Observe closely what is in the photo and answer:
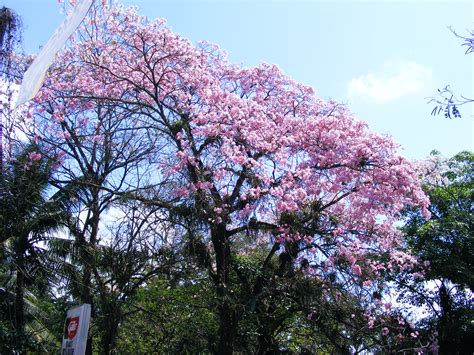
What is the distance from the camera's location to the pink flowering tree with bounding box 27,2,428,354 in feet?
30.7

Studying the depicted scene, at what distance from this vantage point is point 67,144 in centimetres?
1055

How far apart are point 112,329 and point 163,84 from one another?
4.66 m

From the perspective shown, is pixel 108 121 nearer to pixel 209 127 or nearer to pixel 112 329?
pixel 209 127

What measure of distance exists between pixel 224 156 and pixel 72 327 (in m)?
4.45

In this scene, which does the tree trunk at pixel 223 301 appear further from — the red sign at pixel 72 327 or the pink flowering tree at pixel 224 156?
the red sign at pixel 72 327

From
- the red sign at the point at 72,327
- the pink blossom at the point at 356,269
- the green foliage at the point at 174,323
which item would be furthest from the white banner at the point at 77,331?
the pink blossom at the point at 356,269

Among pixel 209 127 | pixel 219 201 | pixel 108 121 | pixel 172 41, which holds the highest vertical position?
pixel 172 41

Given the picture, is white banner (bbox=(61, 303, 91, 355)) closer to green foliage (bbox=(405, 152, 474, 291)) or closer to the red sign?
the red sign

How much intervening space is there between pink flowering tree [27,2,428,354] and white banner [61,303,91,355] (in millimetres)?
3471

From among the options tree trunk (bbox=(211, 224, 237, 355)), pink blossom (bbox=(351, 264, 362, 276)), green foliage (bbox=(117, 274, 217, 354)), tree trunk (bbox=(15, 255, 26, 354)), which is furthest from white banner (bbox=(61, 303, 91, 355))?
pink blossom (bbox=(351, 264, 362, 276))

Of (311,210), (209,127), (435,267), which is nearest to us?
(209,127)

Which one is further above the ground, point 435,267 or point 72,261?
point 435,267

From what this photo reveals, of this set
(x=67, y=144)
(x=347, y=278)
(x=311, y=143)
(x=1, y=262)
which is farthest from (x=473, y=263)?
(x=1, y=262)

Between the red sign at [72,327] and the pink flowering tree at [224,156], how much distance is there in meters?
3.43
